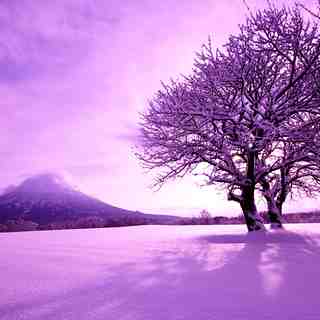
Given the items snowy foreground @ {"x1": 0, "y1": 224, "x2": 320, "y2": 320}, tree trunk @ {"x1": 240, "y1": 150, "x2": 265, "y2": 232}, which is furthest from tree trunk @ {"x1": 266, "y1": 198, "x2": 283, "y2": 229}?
snowy foreground @ {"x1": 0, "y1": 224, "x2": 320, "y2": 320}

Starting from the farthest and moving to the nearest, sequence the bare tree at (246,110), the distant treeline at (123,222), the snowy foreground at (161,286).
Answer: the distant treeline at (123,222)
the bare tree at (246,110)
the snowy foreground at (161,286)

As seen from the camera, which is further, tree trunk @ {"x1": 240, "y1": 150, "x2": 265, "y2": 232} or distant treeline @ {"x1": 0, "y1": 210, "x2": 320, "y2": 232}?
distant treeline @ {"x1": 0, "y1": 210, "x2": 320, "y2": 232}

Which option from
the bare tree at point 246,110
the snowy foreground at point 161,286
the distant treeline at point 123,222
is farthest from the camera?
the distant treeline at point 123,222

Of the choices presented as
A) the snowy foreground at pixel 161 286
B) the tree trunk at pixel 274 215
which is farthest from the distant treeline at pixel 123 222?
the snowy foreground at pixel 161 286

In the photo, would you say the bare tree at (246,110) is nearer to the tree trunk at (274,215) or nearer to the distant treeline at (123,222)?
the tree trunk at (274,215)

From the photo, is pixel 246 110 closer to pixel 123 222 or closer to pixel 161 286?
pixel 161 286

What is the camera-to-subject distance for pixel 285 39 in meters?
6.87

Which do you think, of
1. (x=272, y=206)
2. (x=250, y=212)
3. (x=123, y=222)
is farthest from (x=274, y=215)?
(x=123, y=222)

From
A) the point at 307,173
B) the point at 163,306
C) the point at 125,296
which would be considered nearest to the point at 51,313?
the point at 125,296

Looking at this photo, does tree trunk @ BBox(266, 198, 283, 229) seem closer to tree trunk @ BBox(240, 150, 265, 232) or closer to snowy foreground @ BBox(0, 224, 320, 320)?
tree trunk @ BBox(240, 150, 265, 232)

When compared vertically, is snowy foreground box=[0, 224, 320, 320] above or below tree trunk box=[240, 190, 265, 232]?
below

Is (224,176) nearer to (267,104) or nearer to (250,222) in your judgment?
(250,222)

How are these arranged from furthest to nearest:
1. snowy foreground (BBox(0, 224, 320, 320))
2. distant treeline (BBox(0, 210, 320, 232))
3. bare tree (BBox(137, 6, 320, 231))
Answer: distant treeline (BBox(0, 210, 320, 232)), bare tree (BBox(137, 6, 320, 231)), snowy foreground (BBox(0, 224, 320, 320))

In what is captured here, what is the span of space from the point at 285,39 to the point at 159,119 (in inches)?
136
